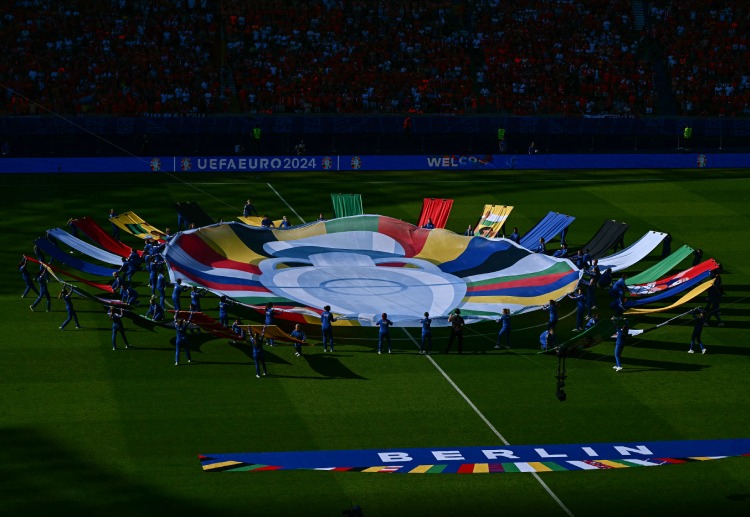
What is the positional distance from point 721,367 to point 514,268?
8600 millimetres

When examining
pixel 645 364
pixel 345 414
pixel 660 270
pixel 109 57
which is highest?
pixel 109 57

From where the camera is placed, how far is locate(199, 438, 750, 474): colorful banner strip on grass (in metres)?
27.6

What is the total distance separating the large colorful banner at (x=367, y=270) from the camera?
38781 mm

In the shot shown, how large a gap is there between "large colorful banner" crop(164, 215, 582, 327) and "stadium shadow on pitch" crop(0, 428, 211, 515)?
10.6m

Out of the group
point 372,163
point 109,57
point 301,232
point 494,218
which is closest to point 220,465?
point 301,232

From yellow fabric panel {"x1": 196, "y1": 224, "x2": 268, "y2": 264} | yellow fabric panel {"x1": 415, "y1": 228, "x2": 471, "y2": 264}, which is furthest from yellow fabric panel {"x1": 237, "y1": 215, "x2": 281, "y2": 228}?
yellow fabric panel {"x1": 415, "y1": 228, "x2": 471, "y2": 264}

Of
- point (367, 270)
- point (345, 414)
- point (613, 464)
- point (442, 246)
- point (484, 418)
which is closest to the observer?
point (613, 464)

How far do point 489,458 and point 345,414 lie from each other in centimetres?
430

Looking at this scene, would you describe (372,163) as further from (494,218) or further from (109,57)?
(494,218)

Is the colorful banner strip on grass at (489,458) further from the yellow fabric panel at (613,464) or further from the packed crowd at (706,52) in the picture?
the packed crowd at (706,52)

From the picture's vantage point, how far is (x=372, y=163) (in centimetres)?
6600

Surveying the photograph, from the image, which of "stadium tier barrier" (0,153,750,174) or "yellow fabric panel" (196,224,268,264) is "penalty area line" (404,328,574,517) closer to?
"yellow fabric panel" (196,224,268,264)

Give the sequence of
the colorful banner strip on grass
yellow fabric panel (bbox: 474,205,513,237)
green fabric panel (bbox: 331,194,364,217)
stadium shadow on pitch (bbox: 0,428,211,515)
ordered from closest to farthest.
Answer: stadium shadow on pitch (bbox: 0,428,211,515) → the colorful banner strip on grass → yellow fabric panel (bbox: 474,205,513,237) → green fabric panel (bbox: 331,194,364,217)

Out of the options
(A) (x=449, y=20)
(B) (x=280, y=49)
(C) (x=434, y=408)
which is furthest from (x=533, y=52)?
(C) (x=434, y=408)
